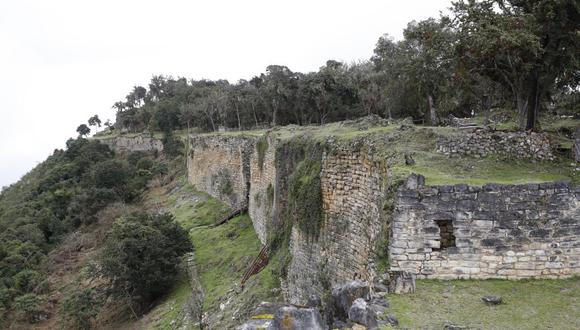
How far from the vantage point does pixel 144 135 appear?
67375 millimetres

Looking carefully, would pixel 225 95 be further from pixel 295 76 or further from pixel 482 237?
pixel 482 237

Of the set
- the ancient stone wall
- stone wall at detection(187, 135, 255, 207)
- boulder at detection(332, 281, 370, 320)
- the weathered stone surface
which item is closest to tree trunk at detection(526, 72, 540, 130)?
the weathered stone surface

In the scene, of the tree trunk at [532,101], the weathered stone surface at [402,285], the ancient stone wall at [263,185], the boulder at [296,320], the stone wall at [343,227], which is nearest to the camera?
the boulder at [296,320]

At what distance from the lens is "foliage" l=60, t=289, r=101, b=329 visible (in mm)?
21828

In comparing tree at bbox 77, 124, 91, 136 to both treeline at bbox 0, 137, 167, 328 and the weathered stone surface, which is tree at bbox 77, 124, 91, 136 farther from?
the weathered stone surface

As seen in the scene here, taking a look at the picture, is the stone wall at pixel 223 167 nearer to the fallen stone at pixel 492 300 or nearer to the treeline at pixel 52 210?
the treeline at pixel 52 210

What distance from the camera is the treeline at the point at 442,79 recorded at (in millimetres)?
11570

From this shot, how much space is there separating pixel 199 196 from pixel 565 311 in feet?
105

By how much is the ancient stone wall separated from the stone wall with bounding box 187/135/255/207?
2149mm

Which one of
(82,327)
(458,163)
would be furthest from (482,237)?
(82,327)

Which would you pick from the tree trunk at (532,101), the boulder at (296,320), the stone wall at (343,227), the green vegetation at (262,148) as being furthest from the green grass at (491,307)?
the green vegetation at (262,148)

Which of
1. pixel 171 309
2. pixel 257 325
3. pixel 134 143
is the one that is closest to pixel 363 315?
pixel 257 325

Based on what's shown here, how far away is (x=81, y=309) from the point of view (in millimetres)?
22141

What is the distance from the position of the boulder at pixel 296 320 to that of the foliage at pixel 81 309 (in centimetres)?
1840
